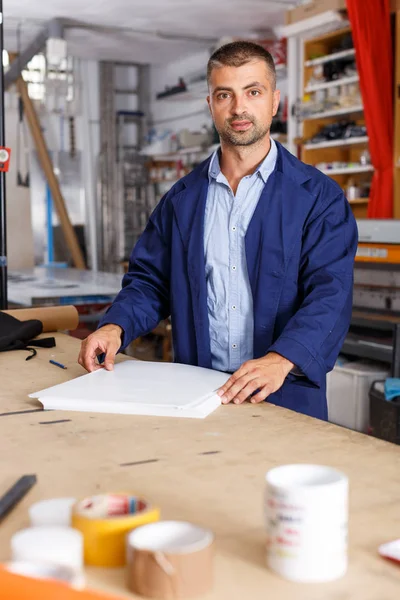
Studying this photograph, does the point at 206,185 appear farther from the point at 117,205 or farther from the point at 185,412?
the point at 117,205

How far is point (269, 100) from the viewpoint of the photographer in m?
1.99

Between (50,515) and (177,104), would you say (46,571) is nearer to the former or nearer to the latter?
(50,515)

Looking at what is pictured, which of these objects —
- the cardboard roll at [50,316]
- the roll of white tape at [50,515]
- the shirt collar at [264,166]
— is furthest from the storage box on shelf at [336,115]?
the roll of white tape at [50,515]

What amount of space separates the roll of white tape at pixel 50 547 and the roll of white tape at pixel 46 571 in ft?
0.09

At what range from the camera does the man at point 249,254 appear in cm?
188

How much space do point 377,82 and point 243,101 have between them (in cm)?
369

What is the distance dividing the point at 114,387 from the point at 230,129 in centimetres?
77

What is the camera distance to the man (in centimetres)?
188

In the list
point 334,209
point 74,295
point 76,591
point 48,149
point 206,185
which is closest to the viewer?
point 76,591

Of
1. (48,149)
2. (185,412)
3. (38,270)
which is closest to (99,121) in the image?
(48,149)

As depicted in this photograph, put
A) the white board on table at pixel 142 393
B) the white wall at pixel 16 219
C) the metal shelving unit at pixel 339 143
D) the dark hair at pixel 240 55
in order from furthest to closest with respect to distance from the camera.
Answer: the white wall at pixel 16 219 < the metal shelving unit at pixel 339 143 < the dark hair at pixel 240 55 < the white board on table at pixel 142 393

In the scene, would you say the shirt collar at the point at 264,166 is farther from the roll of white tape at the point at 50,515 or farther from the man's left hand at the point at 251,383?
the roll of white tape at the point at 50,515

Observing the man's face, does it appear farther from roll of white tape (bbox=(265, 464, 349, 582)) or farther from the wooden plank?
the wooden plank

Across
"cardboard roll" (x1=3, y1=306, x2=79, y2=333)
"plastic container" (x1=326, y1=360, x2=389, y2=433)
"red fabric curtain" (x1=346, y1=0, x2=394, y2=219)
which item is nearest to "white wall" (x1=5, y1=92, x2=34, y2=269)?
"red fabric curtain" (x1=346, y1=0, x2=394, y2=219)
